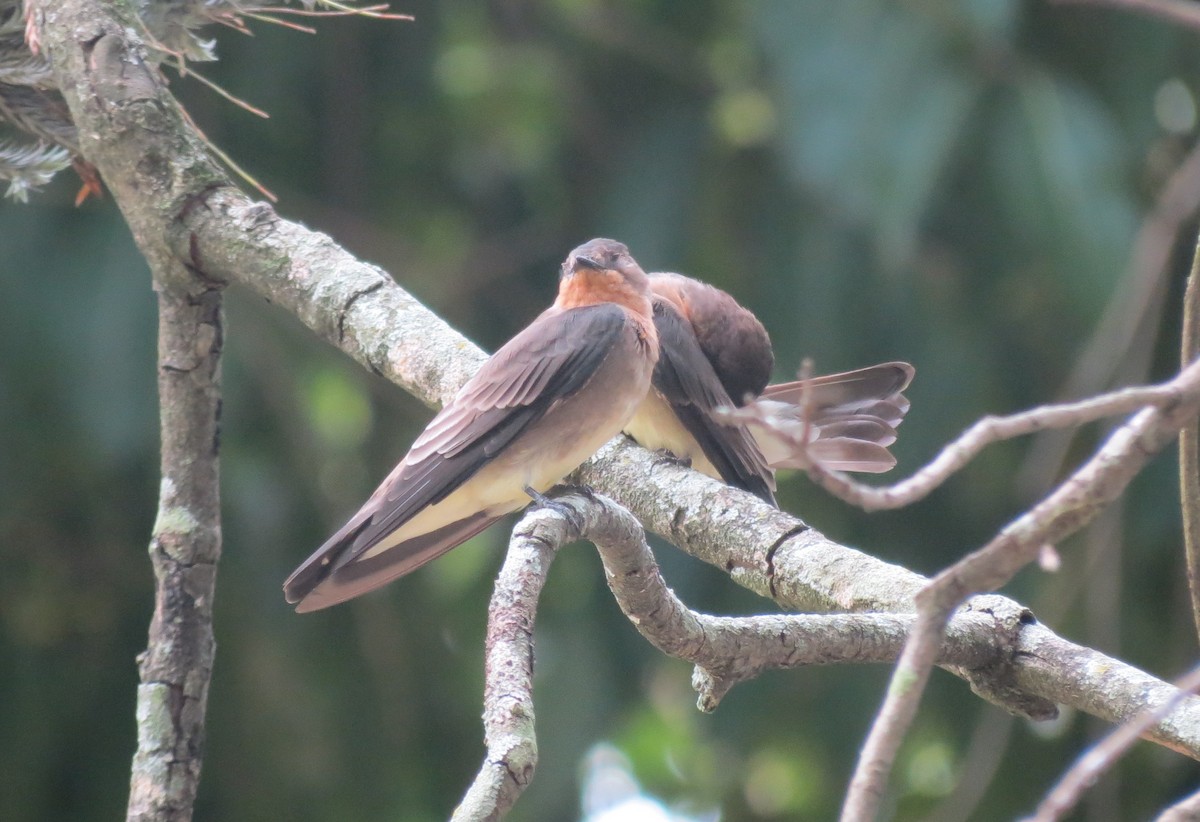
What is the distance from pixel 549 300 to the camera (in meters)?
8.06

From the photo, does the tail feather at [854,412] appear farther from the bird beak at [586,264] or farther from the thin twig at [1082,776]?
the thin twig at [1082,776]

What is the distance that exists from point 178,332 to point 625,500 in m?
1.18

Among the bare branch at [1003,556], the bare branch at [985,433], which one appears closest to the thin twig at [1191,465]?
the bare branch at [1003,556]

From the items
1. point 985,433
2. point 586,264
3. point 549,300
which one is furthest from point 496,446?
point 549,300

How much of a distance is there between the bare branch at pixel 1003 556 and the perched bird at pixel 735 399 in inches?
137

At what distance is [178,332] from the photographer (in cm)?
314

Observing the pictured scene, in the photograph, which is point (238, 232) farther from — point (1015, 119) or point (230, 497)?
point (1015, 119)

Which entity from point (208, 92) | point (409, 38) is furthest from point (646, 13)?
point (208, 92)

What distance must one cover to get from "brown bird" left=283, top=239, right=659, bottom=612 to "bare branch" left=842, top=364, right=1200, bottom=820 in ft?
6.52

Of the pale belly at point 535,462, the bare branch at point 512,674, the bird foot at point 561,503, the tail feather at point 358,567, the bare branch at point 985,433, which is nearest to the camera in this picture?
the bare branch at point 985,433

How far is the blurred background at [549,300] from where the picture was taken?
618cm

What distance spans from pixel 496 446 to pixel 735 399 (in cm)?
214

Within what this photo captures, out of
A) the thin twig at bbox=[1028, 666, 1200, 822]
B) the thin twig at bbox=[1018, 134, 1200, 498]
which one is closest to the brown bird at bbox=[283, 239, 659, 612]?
the thin twig at bbox=[1018, 134, 1200, 498]

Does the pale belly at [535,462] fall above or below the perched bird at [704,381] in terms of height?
below
